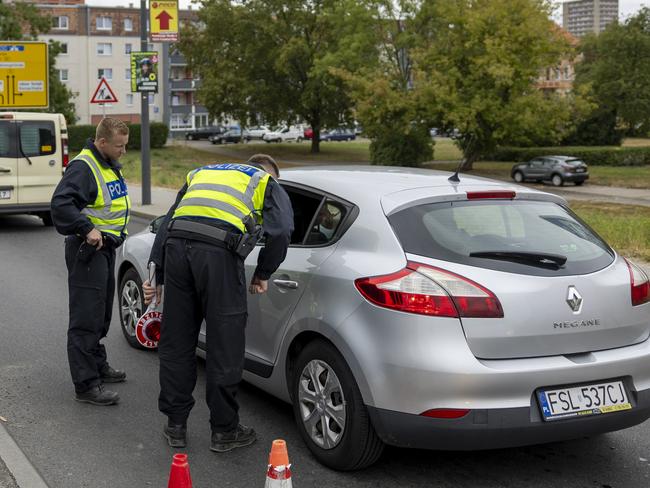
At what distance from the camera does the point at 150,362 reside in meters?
6.56

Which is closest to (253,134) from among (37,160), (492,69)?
(492,69)

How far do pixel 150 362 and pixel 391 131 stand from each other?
39710 millimetres

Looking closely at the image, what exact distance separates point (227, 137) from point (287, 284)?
263 feet

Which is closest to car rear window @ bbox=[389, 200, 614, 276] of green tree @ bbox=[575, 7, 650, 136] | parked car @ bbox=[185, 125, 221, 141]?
green tree @ bbox=[575, 7, 650, 136]

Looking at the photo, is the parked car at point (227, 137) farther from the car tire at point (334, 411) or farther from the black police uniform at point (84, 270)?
the car tire at point (334, 411)

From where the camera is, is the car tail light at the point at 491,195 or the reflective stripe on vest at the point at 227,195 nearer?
the reflective stripe on vest at the point at 227,195

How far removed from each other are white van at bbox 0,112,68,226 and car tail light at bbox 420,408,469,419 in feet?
42.2

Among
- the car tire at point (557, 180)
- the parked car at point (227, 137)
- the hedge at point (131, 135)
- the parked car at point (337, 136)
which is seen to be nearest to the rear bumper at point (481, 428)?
the car tire at point (557, 180)

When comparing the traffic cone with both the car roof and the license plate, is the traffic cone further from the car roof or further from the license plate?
the car roof

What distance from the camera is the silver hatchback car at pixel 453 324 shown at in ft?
13.0

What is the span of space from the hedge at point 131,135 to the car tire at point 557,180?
25.9 m

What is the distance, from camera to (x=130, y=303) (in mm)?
6918

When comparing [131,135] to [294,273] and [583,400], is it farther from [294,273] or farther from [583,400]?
[583,400]

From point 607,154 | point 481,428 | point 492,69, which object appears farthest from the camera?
point 607,154
